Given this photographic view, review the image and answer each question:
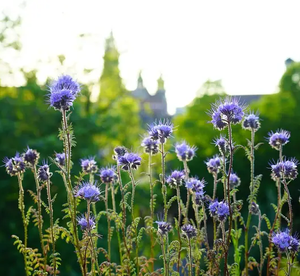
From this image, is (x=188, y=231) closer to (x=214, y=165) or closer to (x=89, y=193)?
(x=214, y=165)

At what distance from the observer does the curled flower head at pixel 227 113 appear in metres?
2.62

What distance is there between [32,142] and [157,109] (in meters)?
51.9

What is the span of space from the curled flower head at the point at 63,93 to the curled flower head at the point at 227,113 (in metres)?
0.90

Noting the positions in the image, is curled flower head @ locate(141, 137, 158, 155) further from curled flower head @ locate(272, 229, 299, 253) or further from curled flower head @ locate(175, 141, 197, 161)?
curled flower head @ locate(272, 229, 299, 253)

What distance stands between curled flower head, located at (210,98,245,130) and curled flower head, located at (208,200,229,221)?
516mm

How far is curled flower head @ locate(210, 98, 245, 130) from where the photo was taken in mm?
2617

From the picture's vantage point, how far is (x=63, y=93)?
2.55 meters

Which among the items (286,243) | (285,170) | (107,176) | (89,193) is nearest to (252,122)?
(285,170)

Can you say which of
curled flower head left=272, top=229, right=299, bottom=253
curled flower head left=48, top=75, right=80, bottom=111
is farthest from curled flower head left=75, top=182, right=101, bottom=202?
curled flower head left=272, top=229, right=299, bottom=253

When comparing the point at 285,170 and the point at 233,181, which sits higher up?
the point at 285,170

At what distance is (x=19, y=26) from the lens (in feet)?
50.5

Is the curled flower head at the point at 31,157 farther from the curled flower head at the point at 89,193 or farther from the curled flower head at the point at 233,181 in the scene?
the curled flower head at the point at 233,181

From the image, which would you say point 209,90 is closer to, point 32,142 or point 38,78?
point 38,78

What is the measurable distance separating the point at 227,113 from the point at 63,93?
100 centimetres
